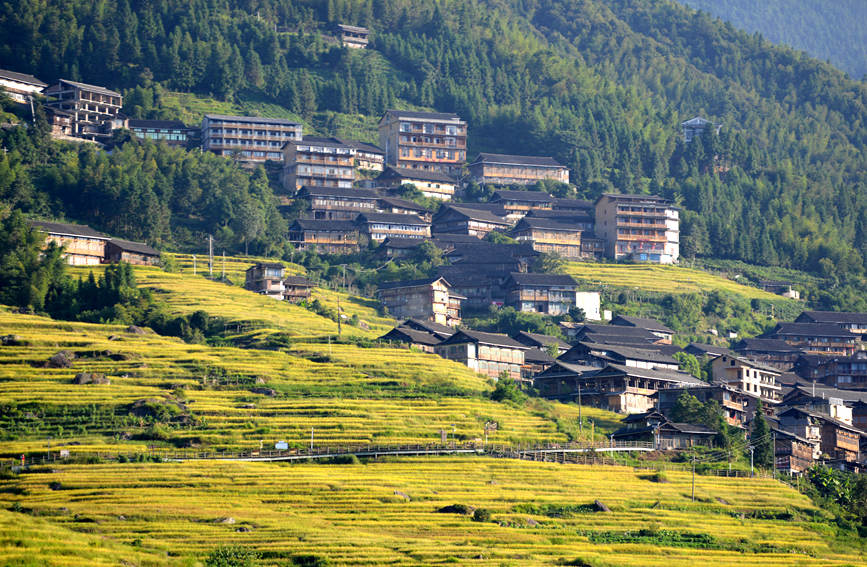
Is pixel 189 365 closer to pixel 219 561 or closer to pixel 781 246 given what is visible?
pixel 219 561

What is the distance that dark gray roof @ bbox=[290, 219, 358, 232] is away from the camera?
127438mm

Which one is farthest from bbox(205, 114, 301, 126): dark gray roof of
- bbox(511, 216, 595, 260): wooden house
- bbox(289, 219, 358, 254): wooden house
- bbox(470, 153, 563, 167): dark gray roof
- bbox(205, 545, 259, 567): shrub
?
bbox(205, 545, 259, 567): shrub

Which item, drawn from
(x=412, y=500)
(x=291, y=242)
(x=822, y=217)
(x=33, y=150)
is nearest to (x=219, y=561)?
(x=412, y=500)

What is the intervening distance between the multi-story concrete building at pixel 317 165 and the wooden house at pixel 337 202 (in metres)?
→ 4.88

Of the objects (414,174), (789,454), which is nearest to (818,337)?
(789,454)

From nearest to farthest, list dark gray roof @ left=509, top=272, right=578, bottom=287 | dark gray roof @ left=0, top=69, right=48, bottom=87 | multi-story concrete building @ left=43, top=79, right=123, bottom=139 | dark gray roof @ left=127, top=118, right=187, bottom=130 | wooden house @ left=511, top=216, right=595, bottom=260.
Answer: dark gray roof @ left=509, top=272, right=578, bottom=287, wooden house @ left=511, top=216, right=595, bottom=260, multi-story concrete building @ left=43, top=79, right=123, bottom=139, dark gray roof @ left=0, top=69, right=48, bottom=87, dark gray roof @ left=127, top=118, right=187, bottom=130

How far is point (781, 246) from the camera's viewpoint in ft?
493

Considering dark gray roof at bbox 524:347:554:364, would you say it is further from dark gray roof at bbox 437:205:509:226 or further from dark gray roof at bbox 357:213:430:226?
dark gray roof at bbox 437:205:509:226

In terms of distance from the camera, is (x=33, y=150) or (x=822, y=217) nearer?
(x=33, y=150)

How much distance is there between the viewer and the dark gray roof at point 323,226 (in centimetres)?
12744

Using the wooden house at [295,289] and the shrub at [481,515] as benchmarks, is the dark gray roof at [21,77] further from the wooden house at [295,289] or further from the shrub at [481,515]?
the shrub at [481,515]

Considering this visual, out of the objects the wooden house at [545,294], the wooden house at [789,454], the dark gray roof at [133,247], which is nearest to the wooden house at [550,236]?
the wooden house at [545,294]

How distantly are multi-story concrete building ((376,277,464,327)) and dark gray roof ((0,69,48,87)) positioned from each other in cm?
5399

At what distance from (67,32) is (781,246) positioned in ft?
307
